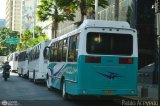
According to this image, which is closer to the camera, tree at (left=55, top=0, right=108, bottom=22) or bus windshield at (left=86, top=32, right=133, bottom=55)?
bus windshield at (left=86, top=32, right=133, bottom=55)

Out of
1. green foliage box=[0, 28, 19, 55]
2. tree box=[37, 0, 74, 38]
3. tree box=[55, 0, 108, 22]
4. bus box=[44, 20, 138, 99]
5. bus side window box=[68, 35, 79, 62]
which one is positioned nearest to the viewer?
bus box=[44, 20, 138, 99]

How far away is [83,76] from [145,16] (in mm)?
23692

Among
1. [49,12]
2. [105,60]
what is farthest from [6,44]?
[105,60]

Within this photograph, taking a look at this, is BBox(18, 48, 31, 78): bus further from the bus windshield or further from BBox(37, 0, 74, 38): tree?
the bus windshield

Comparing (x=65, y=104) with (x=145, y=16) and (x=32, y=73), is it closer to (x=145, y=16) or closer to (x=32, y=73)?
(x=32, y=73)

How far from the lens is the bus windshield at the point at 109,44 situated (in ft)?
53.5

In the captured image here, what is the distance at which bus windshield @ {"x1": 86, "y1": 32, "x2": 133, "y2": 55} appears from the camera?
642 inches

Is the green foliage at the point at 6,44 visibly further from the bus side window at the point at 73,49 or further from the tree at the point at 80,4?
the bus side window at the point at 73,49

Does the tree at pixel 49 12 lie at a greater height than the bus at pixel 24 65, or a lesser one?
greater

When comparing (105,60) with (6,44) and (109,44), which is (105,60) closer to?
Answer: (109,44)

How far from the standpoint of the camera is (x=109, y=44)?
647 inches

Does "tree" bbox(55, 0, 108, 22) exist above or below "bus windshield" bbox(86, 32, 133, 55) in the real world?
above

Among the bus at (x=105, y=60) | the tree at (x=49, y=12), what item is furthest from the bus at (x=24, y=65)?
the bus at (x=105, y=60)

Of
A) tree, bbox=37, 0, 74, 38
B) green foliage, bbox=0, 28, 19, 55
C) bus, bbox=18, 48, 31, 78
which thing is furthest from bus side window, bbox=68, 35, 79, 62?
green foliage, bbox=0, 28, 19, 55
